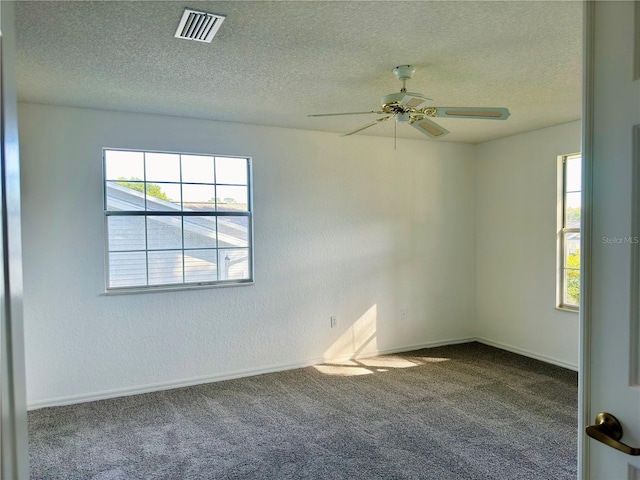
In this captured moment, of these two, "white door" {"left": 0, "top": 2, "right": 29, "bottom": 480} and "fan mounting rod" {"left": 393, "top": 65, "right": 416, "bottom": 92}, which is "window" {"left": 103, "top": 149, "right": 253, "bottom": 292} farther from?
"white door" {"left": 0, "top": 2, "right": 29, "bottom": 480}

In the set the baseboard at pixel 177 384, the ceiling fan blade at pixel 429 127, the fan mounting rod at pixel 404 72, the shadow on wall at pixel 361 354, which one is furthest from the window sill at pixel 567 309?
the fan mounting rod at pixel 404 72

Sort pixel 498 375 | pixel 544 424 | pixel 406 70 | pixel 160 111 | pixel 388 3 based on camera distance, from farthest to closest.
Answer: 1. pixel 498 375
2. pixel 160 111
3. pixel 544 424
4. pixel 406 70
5. pixel 388 3

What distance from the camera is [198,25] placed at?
222 cm

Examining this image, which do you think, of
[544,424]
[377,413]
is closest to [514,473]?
[544,424]

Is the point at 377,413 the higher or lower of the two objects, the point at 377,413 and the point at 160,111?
the lower

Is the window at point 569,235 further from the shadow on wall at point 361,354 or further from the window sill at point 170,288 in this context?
the window sill at point 170,288

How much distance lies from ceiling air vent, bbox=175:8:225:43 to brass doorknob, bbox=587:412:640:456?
2.21 m

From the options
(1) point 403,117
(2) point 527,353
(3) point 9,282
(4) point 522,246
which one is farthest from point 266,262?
(3) point 9,282

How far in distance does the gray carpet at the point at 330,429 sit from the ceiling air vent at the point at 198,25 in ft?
8.26

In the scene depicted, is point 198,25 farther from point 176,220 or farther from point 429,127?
point 176,220

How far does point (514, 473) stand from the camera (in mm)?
2564

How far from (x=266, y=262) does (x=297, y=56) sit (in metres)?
2.29

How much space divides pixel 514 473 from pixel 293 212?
9.82 ft

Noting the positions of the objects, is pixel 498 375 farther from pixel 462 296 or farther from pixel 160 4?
pixel 160 4
